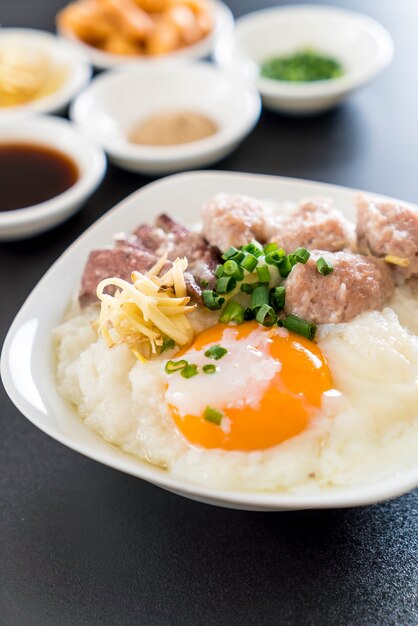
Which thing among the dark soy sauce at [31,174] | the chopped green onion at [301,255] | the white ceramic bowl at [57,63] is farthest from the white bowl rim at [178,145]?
the chopped green onion at [301,255]

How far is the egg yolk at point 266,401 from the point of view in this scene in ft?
7.47

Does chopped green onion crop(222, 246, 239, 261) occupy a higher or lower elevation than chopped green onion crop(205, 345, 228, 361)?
higher

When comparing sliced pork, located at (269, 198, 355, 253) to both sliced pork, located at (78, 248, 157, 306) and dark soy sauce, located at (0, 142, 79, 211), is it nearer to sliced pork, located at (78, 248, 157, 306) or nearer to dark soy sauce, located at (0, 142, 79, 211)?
sliced pork, located at (78, 248, 157, 306)

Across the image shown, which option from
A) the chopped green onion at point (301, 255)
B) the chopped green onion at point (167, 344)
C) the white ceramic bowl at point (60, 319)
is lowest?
the white ceramic bowl at point (60, 319)

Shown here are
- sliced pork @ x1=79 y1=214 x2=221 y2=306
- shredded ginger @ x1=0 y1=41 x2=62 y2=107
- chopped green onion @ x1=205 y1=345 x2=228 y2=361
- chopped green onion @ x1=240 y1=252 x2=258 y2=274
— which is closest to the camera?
chopped green onion @ x1=205 y1=345 x2=228 y2=361

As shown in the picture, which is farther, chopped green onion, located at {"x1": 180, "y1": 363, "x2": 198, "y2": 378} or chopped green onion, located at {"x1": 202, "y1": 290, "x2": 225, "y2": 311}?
chopped green onion, located at {"x1": 202, "y1": 290, "x2": 225, "y2": 311}

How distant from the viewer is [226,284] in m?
2.58

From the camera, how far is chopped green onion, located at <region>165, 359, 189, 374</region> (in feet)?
7.89

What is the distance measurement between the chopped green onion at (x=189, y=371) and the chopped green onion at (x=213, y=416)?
0.14 m

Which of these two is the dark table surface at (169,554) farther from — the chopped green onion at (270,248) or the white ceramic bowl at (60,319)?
the chopped green onion at (270,248)

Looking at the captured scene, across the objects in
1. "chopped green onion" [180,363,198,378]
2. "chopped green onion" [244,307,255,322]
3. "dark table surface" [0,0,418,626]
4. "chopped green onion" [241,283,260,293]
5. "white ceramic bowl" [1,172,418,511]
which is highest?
"chopped green onion" [241,283,260,293]

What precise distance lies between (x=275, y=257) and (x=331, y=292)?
0.26 metres

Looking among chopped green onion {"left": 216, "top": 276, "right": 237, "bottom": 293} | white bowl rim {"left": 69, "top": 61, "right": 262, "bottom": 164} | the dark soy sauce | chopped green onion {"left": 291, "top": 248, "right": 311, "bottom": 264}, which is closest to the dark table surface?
chopped green onion {"left": 216, "top": 276, "right": 237, "bottom": 293}

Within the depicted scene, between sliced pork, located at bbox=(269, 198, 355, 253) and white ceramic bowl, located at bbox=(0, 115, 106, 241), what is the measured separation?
1323mm
